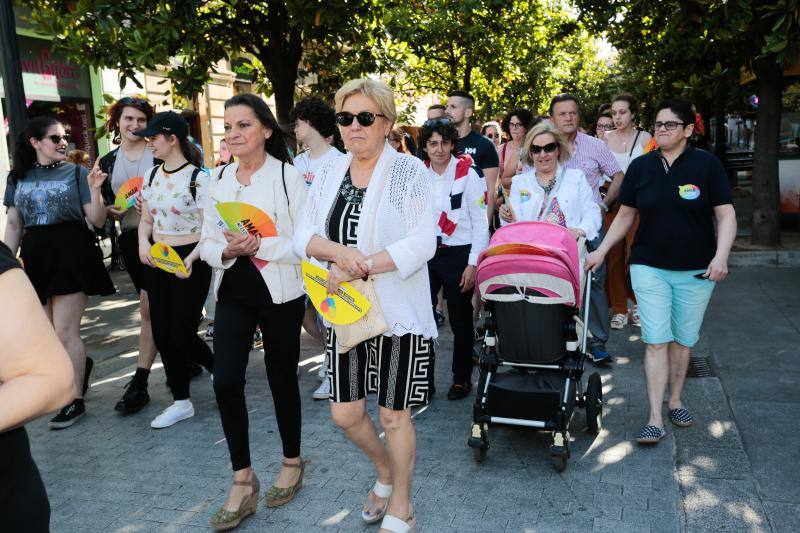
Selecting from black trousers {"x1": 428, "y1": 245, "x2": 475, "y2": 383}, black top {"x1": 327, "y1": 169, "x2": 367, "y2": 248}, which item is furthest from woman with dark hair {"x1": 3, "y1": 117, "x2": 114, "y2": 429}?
black top {"x1": 327, "y1": 169, "x2": 367, "y2": 248}

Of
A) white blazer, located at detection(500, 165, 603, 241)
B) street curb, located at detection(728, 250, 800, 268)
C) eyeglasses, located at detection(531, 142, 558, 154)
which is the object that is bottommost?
street curb, located at detection(728, 250, 800, 268)

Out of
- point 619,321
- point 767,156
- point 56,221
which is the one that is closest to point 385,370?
point 56,221

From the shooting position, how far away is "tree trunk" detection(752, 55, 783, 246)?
10.6 m

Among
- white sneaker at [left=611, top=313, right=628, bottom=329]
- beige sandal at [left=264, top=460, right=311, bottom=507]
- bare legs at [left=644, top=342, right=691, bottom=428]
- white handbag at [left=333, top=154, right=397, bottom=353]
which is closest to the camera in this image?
white handbag at [left=333, top=154, right=397, bottom=353]

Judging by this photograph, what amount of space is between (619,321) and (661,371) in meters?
2.81

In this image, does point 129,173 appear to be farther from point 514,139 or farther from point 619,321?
point 619,321

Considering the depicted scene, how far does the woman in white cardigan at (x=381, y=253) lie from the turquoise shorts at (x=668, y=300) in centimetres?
181

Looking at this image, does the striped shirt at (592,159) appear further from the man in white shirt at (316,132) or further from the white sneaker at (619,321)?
the man in white shirt at (316,132)

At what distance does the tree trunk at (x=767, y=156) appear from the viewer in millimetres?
10555

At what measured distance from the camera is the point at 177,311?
16.4 ft

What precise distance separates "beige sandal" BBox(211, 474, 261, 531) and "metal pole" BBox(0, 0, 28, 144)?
406 cm

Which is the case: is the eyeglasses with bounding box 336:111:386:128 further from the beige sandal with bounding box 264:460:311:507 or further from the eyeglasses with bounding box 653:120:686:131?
the eyeglasses with bounding box 653:120:686:131

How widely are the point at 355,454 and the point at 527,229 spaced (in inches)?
66.8

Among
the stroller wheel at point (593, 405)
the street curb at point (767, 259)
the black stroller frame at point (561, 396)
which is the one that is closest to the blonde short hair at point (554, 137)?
the black stroller frame at point (561, 396)
